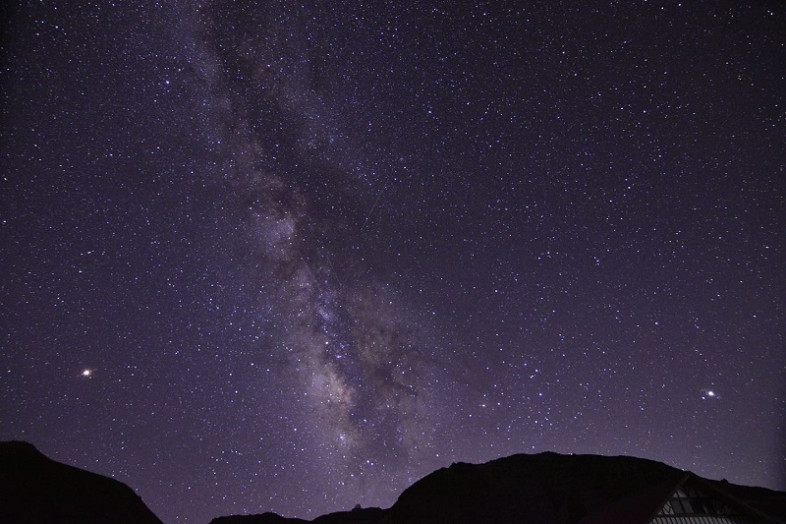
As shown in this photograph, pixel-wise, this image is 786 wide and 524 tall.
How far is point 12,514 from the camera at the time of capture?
58.2ft

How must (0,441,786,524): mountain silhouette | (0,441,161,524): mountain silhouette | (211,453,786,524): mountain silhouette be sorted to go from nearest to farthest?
(0,441,786,524): mountain silhouette → (0,441,161,524): mountain silhouette → (211,453,786,524): mountain silhouette

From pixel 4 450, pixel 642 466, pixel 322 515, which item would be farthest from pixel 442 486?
pixel 4 450

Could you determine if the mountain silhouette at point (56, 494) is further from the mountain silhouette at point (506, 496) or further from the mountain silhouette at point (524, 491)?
the mountain silhouette at point (524, 491)

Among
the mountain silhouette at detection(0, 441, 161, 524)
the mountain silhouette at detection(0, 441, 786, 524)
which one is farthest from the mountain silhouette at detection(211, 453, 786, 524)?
the mountain silhouette at detection(0, 441, 161, 524)

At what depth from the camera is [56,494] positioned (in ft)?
69.4

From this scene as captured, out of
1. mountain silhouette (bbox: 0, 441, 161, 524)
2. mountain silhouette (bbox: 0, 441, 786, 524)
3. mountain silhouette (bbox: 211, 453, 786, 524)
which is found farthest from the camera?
mountain silhouette (bbox: 211, 453, 786, 524)

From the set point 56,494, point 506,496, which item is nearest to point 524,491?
point 506,496

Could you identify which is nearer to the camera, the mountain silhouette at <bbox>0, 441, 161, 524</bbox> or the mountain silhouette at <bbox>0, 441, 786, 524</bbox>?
the mountain silhouette at <bbox>0, 441, 786, 524</bbox>

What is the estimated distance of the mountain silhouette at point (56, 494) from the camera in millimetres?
18891

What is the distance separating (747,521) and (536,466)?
24.4m

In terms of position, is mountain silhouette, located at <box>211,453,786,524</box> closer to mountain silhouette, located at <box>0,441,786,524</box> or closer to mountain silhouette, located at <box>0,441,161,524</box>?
mountain silhouette, located at <box>0,441,786,524</box>

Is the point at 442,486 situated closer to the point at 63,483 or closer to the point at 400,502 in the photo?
Result: the point at 400,502

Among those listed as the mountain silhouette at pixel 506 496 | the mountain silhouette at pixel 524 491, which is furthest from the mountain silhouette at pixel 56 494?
the mountain silhouette at pixel 524 491

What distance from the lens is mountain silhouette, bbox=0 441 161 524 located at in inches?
744
